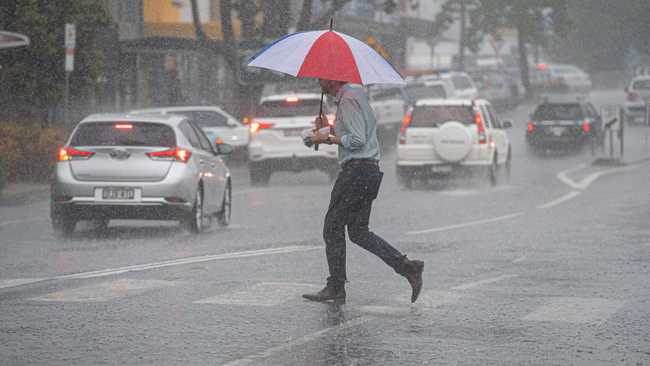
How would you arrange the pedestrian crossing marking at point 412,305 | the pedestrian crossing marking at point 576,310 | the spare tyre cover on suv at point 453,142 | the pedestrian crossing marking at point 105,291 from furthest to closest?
1. the spare tyre cover on suv at point 453,142
2. the pedestrian crossing marking at point 105,291
3. the pedestrian crossing marking at point 412,305
4. the pedestrian crossing marking at point 576,310

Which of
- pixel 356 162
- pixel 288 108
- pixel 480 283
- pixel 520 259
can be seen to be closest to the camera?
pixel 356 162

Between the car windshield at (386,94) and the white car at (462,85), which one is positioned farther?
the white car at (462,85)

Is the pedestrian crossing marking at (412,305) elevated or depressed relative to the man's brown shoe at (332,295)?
depressed

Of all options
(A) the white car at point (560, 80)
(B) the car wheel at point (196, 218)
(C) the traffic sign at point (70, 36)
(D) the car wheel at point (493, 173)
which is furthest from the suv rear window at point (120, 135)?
(A) the white car at point (560, 80)

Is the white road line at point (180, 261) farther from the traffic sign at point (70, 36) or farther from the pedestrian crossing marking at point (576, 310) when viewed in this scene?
the traffic sign at point (70, 36)

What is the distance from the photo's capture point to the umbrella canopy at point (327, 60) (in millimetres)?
10883

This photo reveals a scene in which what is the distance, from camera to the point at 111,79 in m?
45.2

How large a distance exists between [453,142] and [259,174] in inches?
155

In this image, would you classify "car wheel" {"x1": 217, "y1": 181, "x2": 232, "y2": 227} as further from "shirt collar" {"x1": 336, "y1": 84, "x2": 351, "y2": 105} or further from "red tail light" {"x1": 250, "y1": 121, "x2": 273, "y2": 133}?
"shirt collar" {"x1": 336, "y1": 84, "x2": 351, "y2": 105}

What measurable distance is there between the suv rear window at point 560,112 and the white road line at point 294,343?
112 ft

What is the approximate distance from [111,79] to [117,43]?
1125 mm

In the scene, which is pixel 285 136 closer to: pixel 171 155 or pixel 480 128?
pixel 480 128

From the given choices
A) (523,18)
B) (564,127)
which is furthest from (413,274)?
(523,18)

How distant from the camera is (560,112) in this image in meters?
43.9
